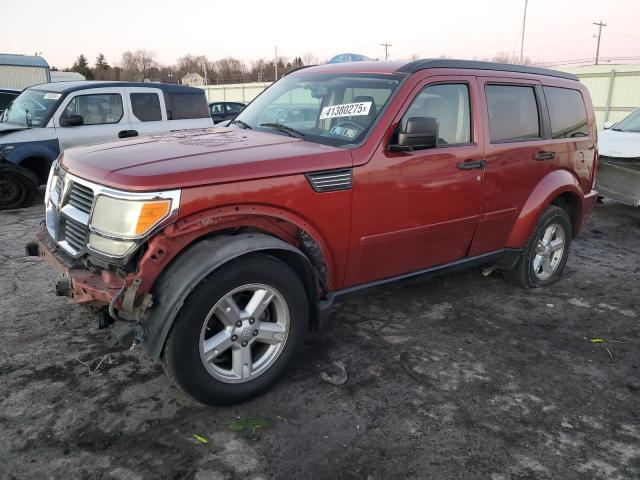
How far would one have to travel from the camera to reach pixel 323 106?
382 centimetres

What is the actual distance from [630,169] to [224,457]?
726 centimetres

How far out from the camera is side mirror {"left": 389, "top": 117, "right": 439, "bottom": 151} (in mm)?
3279

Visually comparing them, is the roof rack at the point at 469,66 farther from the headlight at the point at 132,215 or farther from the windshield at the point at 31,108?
the windshield at the point at 31,108

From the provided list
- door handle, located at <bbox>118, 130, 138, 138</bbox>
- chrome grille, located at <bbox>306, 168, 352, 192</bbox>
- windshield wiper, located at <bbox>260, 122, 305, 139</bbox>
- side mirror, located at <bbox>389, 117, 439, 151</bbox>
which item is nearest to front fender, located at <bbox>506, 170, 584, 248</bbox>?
side mirror, located at <bbox>389, 117, 439, 151</bbox>

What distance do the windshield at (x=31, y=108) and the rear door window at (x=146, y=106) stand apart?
3.63 ft

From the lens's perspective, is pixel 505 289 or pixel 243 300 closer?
pixel 243 300

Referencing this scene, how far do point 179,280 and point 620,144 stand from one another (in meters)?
7.66

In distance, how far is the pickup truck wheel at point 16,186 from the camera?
297 inches

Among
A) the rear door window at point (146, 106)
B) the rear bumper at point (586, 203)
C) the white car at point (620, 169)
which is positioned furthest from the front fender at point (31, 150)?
the white car at point (620, 169)

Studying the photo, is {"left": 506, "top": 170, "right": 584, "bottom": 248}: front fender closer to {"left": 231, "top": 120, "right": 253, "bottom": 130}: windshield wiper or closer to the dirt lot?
the dirt lot

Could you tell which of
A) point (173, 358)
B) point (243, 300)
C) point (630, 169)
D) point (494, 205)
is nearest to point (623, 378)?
point (494, 205)

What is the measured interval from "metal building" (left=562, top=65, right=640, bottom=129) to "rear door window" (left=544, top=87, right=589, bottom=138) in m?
15.3

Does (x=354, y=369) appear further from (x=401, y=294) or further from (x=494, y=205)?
(x=494, y=205)

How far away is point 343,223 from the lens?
3230 mm
